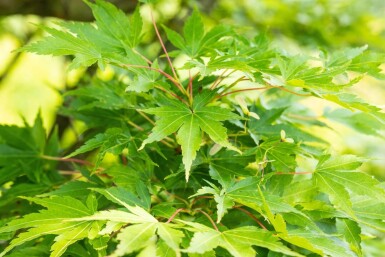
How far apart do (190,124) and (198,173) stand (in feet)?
0.37

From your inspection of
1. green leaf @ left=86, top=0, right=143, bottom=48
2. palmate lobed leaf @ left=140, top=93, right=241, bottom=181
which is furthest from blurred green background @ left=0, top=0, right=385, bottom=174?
palmate lobed leaf @ left=140, top=93, right=241, bottom=181

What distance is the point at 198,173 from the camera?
2.81 feet

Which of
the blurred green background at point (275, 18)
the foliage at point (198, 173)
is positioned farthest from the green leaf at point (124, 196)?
the blurred green background at point (275, 18)

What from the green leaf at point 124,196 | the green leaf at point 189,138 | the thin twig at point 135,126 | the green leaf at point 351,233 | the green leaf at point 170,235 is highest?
the green leaf at point 189,138

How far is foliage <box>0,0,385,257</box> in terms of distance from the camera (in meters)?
0.69

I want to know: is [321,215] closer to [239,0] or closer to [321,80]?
[321,80]

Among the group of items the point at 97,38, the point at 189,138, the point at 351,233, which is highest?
the point at 97,38

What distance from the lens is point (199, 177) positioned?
0.85 m

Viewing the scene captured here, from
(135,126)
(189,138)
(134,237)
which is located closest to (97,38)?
(135,126)

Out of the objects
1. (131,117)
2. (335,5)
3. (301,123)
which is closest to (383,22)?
(335,5)

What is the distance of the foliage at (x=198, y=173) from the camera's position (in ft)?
2.27

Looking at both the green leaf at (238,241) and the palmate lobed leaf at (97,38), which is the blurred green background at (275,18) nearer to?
the palmate lobed leaf at (97,38)

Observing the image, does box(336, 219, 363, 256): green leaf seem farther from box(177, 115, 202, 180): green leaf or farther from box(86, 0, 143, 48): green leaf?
box(86, 0, 143, 48): green leaf

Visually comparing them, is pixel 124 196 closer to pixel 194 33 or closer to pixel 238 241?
pixel 238 241
